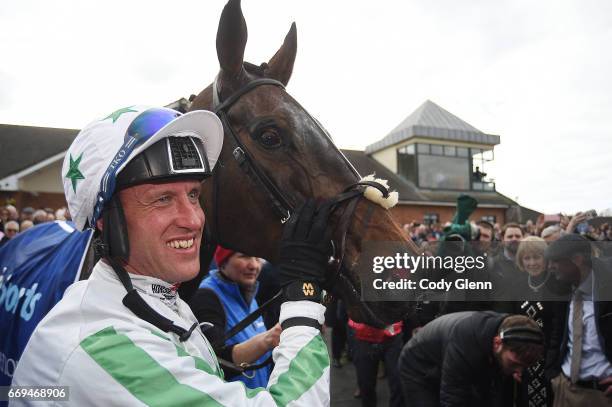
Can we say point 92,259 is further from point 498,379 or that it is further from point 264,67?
point 498,379

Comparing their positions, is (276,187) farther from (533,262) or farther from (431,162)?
(431,162)

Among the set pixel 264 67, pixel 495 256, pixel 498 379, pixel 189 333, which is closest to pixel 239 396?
pixel 189 333

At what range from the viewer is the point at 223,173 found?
2.15 metres

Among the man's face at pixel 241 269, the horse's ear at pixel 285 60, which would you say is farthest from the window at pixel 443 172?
the horse's ear at pixel 285 60

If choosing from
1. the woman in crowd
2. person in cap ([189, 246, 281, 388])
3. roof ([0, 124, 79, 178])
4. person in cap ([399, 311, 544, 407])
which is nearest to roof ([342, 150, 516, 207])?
roof ([0, 124, 79, 178])

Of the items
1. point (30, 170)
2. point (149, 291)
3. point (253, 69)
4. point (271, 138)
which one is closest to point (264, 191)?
point (271, 138)

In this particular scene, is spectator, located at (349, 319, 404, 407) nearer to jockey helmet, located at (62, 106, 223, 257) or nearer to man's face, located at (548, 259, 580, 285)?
man's face, located at (548, 259, 580, 285)

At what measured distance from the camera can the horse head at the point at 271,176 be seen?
1853 millimetres

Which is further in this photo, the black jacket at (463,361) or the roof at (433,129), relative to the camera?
the roof at (433,129)

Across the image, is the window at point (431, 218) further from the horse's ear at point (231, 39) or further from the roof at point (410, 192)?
the horse's ear at point (231, 39)

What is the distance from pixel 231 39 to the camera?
2129 mm

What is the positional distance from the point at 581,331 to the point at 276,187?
3417 millimetres

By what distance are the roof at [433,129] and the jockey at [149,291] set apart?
90.4ft

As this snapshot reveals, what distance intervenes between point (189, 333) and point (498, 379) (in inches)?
146
